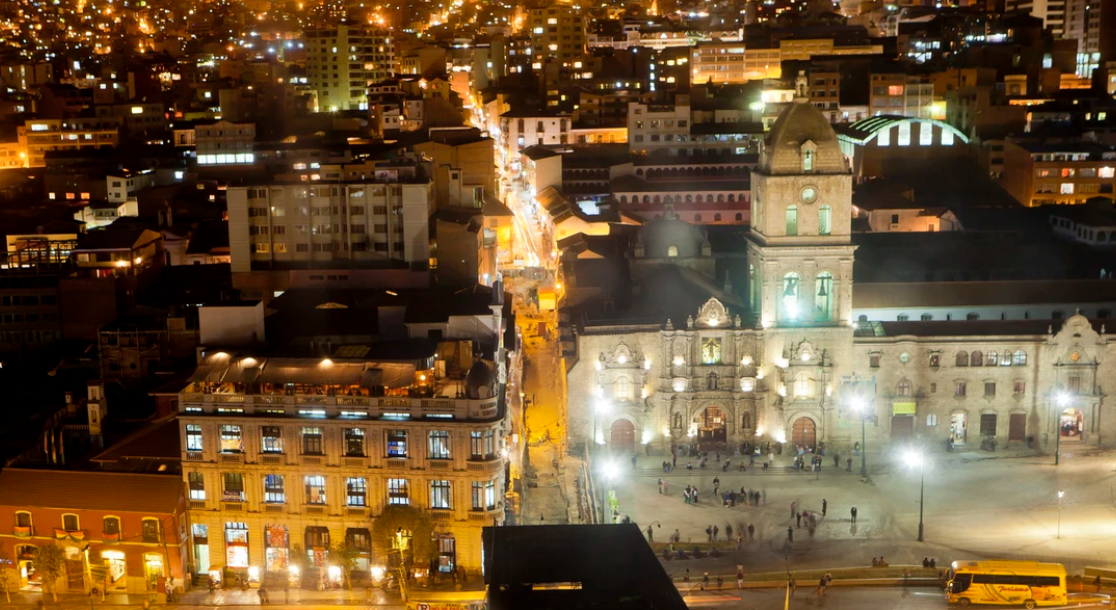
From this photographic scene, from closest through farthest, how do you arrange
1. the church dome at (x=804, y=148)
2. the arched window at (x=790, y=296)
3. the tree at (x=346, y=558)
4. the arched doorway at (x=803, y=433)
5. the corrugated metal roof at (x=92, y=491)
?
the tree at (x=346, y=558), the corrugated metal roof at (x=92, y=491), the church dome at (x=804, y=148), the arched window at (x=790, y=296), the arched doorway at (x=803, y=433)

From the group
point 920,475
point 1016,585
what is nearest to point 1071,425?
point 920,475

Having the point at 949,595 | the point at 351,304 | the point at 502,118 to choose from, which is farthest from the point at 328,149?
the point at 949,595

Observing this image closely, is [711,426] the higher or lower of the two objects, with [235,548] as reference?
higher

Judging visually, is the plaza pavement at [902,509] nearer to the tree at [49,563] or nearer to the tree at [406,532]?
the tree at [406,532]

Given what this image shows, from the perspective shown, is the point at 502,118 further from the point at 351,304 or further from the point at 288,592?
the point at 288,592

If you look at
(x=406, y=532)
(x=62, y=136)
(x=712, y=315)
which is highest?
(x=62, y=136)

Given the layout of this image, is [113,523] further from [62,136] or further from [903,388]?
[62,136]

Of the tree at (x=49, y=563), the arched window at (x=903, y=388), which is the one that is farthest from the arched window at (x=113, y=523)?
the arched window at (x=903, y=388)
